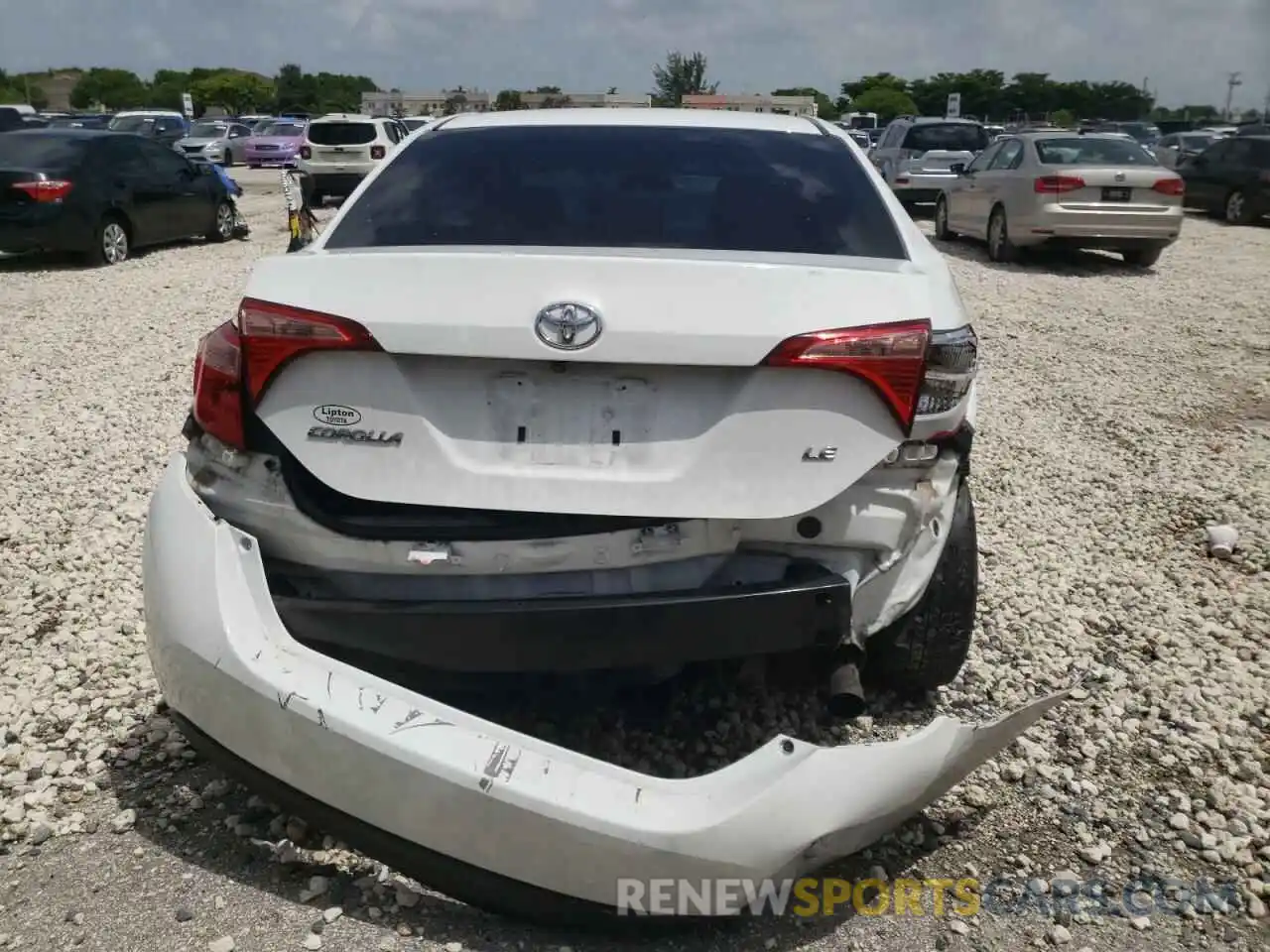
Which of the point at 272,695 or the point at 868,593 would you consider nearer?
the point at 272,695

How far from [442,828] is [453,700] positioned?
2.84ft

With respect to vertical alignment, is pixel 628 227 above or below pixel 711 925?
above

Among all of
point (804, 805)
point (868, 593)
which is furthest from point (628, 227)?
point (804, 805)

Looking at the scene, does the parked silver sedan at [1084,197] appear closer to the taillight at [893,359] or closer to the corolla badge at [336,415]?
the taillight at [893,359]

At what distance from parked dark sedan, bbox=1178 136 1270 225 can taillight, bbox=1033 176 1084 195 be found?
7.46m

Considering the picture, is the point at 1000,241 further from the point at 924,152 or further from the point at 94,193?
the point at 94,193

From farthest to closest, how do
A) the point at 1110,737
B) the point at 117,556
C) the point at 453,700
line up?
the point at 117,556, the point at 1110,737, the point at 453,700

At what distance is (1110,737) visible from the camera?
323 cm

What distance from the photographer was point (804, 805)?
6.82 ft

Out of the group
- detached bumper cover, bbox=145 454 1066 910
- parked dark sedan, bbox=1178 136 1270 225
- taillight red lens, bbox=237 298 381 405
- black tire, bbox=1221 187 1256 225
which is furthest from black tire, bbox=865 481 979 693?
black tire, bbox=1221 187 1256 225

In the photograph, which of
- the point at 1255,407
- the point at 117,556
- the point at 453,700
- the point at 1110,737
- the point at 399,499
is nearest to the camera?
the point at 399,499

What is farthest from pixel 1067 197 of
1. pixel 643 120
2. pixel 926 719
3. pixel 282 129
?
pixel 282 129

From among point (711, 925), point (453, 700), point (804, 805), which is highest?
point (804, 805)

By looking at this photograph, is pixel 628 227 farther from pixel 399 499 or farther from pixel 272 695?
pixel 272 695
